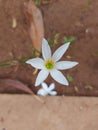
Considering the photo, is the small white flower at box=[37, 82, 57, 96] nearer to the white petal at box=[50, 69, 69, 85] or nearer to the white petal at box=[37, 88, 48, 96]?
the white petal at box=[37, 88, 48, 96]

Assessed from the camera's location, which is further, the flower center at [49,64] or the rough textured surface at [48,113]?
the rough textured surface at [48,113]

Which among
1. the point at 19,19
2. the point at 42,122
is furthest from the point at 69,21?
the point at 42,122

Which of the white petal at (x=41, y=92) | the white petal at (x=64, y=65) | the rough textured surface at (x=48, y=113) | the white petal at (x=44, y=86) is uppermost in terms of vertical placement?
the white petal at (x=64, y=65)

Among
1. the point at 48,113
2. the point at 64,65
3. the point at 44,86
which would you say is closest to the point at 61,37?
the point at 44,86

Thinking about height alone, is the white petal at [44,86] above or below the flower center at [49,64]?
below

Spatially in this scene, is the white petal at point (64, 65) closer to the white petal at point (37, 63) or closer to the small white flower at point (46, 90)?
the white petal at point (37, 63)

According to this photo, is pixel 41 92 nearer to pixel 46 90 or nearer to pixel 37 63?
pixel 46 90

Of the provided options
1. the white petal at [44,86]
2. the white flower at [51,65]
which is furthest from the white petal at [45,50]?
the white petal at [44,86]
